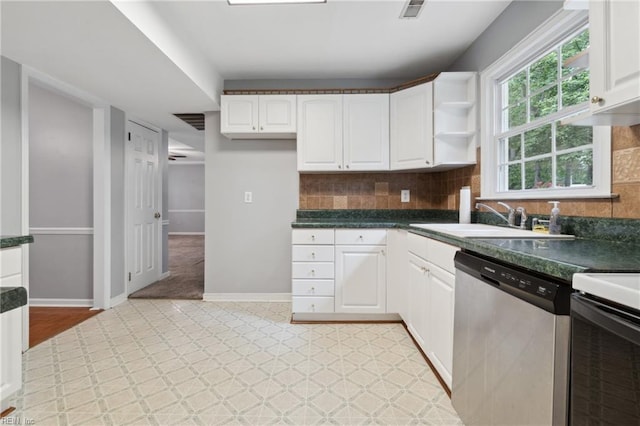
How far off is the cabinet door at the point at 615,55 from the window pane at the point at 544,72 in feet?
2.65

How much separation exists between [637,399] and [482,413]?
731mm

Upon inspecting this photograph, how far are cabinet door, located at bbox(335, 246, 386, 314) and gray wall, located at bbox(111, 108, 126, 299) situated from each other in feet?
7.65

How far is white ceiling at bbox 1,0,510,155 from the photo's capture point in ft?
5.55

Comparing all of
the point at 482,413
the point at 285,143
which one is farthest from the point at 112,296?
the point at 482,413

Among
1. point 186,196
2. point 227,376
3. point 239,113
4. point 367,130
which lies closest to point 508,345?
point 227,376

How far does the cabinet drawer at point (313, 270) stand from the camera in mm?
2625

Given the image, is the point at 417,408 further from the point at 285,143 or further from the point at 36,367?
the point at 285,143

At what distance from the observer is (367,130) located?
2891mm

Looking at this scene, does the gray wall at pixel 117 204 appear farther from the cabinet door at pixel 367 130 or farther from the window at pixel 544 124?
the window at pixel 544 124

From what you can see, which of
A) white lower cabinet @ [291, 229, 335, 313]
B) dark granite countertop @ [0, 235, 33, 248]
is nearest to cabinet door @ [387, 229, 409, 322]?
white lower cabinet @ [291, 229, 335, 313]

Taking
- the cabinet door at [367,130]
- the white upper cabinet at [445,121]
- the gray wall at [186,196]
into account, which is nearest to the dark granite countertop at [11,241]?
the cabinet door at [367,130]

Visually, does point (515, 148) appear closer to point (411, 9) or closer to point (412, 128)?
point (412, 128)

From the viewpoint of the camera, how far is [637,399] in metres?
0.63

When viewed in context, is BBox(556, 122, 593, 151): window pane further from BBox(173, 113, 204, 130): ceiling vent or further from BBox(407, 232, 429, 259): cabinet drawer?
BBox(173, 113, 204, 130): ceiling vent
